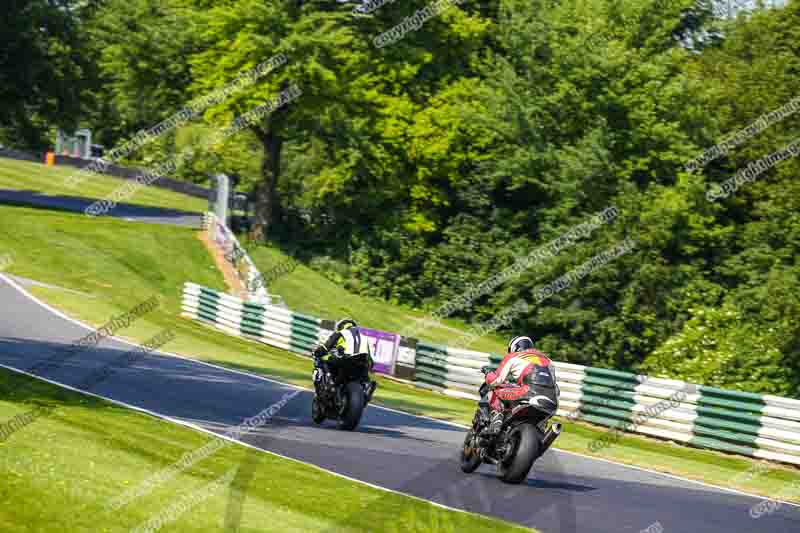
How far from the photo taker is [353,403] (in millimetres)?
16203

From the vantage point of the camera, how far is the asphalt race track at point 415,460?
11883 millimetres

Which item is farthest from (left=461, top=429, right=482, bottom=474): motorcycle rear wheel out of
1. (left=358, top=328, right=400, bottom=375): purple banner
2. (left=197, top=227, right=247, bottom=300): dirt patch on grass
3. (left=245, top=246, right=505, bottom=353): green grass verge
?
(left=245, top=246, right=505, bottom=353): green grass verge

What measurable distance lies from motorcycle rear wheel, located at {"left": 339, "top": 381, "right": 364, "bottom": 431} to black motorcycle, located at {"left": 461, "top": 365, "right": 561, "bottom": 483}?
3389mm

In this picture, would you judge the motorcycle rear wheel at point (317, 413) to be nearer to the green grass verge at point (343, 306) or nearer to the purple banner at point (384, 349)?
the purple banner at point (384, 349)

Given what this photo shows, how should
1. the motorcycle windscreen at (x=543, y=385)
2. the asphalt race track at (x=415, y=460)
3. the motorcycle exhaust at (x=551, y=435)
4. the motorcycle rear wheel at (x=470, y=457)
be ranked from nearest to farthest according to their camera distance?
the asphalt race track at (x=415, y=460) < the motorcycle exhaust at (x=551, y=435) < the motorcycle windscreen at (x=543, y=385) < the motorcycle rear wheel at (x=470, y=457)

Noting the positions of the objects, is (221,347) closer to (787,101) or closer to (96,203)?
(787,101)

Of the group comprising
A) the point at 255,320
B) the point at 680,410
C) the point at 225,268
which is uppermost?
the point at 680,410

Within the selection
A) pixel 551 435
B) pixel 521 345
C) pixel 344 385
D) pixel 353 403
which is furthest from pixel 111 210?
pixel 551 435

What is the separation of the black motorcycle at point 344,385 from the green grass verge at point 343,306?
2446 centimetres

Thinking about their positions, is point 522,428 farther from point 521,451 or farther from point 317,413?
point 317,413

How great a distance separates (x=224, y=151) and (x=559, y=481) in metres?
37.8

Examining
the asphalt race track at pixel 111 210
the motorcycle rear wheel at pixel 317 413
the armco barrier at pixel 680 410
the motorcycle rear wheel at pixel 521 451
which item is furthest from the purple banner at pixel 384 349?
the asphalt race track at pixel 111 210

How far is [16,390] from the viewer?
15125 mm

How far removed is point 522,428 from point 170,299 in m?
25.5
